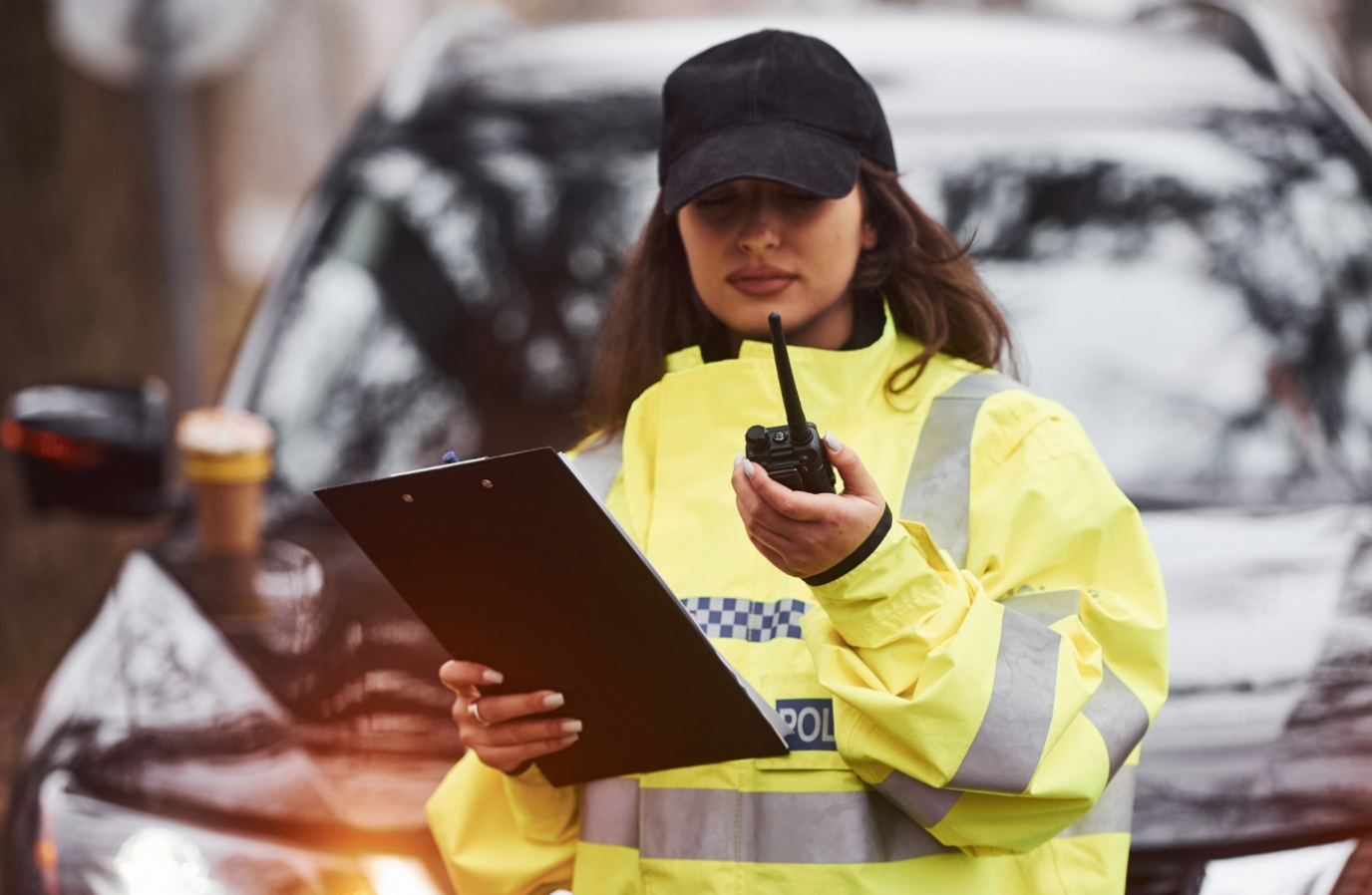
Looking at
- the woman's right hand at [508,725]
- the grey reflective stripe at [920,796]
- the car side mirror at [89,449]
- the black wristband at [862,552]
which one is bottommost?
the grey reflective stripe at [920,796]

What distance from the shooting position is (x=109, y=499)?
311cm

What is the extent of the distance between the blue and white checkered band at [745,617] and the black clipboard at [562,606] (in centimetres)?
11

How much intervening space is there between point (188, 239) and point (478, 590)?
4.11m

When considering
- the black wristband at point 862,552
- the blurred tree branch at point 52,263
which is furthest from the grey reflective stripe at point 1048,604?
the blurred tree branch at point 52,263

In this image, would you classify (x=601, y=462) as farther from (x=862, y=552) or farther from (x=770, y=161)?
(x=862, y=552)

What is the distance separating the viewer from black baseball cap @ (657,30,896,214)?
190cm

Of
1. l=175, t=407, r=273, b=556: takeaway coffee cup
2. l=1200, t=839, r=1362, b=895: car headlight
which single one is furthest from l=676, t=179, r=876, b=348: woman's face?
l=175, t=407, r=273, b=556: takeaway coffee cup

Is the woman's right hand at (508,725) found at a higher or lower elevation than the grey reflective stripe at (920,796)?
higher

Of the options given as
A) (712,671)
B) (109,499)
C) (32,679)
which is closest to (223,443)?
(109,499)

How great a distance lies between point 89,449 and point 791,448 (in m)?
1.93

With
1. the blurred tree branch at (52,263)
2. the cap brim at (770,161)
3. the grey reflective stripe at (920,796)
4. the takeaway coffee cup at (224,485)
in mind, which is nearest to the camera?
the grey reflective stripe at (920,796)

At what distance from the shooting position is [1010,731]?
5.19 feet

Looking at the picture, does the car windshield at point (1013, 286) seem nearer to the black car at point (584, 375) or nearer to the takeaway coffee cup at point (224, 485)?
the black car at point (584, 375)

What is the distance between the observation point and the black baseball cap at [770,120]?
190cm
